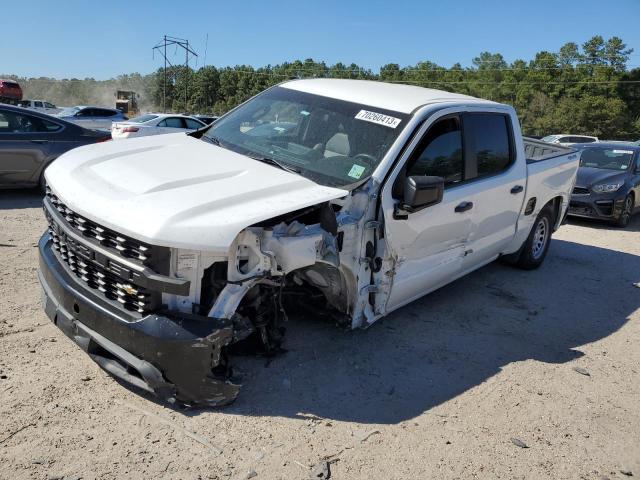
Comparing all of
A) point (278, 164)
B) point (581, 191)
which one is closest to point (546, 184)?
point (278, 164)

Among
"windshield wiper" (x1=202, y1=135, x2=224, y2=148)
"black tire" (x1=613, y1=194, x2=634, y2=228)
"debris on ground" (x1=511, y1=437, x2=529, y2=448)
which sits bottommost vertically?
"debris on ground" (x1=511, y1=437, x2=529, y2=448)

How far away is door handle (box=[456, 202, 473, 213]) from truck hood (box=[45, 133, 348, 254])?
1.38m

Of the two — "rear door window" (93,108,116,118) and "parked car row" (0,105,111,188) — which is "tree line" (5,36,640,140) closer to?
"rear door window" (93,108,116,118)

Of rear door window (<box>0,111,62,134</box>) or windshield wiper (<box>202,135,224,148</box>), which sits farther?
rear door window (<box>0,111,62,134</box>)

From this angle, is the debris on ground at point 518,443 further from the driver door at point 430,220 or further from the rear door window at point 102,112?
the rear door window at point 102,112

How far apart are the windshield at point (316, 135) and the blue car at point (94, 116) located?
22909mm

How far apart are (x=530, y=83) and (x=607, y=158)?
124 feet

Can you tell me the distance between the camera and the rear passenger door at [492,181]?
492 centimetres

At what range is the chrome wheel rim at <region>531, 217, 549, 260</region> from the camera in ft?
22.2

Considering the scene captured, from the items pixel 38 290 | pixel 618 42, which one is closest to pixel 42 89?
pixel 618 42

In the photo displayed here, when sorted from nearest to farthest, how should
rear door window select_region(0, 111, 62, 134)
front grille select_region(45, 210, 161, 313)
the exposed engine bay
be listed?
front grille select_region(45, 210, 161, 313) → the exposed engine bay → rear door window select_region(0, 111, 62, 134)

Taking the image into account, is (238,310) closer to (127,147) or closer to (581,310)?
(127,147)

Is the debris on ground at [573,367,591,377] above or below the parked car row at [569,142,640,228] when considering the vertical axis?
below

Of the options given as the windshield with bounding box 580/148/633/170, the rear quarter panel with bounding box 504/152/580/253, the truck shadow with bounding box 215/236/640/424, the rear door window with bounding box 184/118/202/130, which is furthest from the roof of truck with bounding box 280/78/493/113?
the rear door window with bounding box 184/118/202/130
